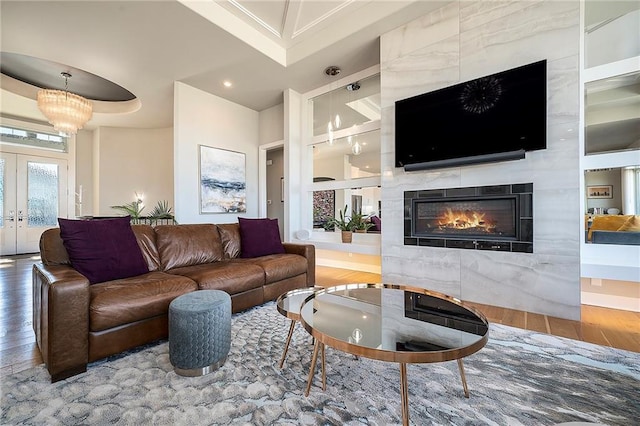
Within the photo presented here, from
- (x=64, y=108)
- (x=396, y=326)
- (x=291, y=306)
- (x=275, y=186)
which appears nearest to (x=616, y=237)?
(x=396, y=326)

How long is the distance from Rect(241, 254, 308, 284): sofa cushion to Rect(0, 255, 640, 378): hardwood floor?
166cm

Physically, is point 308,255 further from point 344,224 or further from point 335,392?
point 335,392

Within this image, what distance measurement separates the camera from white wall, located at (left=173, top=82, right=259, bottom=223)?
14.6 ft

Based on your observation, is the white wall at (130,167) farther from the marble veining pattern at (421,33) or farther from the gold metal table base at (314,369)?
the gold metal table base at (314,369)

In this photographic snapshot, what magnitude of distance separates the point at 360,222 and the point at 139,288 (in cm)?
320

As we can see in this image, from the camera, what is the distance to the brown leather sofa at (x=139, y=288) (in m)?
1.53

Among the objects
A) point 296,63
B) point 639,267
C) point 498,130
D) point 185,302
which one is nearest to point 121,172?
point 296,63

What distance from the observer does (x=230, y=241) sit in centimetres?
322

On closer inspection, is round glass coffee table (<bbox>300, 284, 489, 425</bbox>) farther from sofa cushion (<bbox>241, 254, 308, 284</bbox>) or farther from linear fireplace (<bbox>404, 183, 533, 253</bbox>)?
linear fireplace (<bbox>404, 183, 533, 253</bbox>)

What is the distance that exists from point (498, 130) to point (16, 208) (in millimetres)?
9353

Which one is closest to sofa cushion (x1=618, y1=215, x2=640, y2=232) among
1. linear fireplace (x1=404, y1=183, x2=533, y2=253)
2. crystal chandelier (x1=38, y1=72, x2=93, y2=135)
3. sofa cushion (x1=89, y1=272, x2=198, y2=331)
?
linear fireplace (x1=404, y1=183, x2=533, y2=253)

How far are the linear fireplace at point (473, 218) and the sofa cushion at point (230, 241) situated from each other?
2.12 metres

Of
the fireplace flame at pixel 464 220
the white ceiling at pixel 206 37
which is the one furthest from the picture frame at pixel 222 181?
the fireplace flame at pixel 464 220

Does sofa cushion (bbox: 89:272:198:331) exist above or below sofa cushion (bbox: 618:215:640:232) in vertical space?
below
